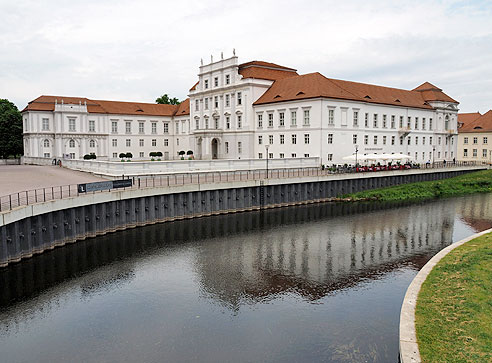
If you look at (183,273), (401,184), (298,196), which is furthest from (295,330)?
(401,184)

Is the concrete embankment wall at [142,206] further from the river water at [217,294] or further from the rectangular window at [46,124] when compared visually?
the rectangular window at [46,124]

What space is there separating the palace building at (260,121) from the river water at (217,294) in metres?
28.5

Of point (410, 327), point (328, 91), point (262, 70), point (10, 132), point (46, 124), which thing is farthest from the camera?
point (10, 132)

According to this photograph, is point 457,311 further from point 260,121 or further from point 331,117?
point 260,121

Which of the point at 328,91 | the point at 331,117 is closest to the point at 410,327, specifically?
the point at 331,117

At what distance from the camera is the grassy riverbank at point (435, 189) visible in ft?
165

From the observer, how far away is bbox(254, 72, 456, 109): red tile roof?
198 ft

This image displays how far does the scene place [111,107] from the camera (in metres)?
83.9

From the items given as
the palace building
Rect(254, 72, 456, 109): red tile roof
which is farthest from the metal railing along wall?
Rect(254, 72, 456, 109): red tile roof

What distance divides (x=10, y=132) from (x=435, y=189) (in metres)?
72.0


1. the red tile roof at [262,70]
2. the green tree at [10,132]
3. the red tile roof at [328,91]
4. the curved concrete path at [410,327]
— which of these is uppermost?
the red tile roof at [262,70]

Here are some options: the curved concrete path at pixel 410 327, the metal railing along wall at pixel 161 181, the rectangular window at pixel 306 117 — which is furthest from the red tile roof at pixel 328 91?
the curved concrete path at pixel 410 327

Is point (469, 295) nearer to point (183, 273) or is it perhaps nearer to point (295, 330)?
point (295, 330)

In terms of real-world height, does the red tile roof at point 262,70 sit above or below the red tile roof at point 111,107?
above
